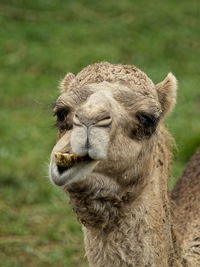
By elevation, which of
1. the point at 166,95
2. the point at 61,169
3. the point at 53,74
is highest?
the point at 53,74

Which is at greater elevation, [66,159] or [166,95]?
[166,95]

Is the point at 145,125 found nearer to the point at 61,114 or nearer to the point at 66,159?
the point at 61,114

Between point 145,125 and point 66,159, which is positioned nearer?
point 66,159

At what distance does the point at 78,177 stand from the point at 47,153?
6.36 m

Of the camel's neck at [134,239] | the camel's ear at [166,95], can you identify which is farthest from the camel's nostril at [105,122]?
the camel's ear at [166,95]

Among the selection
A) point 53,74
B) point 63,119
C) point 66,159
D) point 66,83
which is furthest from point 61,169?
point 53,74

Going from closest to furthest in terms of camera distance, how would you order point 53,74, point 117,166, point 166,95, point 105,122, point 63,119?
point 105,122
point 117,166
point 63,119
point 166,95
point 53,74

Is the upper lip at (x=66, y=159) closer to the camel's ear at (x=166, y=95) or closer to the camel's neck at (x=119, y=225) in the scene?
the camel's neck at (x=119, y=225)

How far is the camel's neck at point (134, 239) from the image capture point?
4039 millimetres

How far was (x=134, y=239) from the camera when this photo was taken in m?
4.07

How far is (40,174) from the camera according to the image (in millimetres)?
9211

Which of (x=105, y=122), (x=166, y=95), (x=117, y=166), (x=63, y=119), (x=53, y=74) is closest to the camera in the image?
(x=105, y=122)

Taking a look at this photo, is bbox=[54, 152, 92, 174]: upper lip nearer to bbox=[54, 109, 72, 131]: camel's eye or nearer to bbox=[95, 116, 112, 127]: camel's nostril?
bbox=[95, 116, 112, 127]: camel's nostril

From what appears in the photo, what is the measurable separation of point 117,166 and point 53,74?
9994 mm
